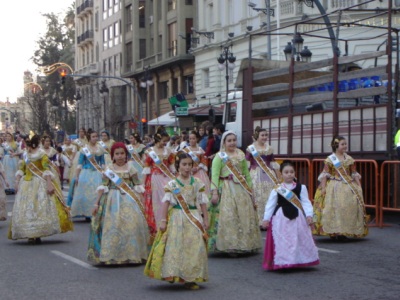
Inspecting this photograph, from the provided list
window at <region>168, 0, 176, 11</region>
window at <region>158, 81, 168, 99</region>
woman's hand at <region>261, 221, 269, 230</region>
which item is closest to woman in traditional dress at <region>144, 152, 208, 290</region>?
woman's hand at <region>261, 221, 269, 230</region>

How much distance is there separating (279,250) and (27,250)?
4.26 m

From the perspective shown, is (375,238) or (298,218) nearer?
(298,218)

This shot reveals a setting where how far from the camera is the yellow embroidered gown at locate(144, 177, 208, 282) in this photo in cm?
926

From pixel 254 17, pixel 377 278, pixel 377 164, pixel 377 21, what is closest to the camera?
pixel 377 278

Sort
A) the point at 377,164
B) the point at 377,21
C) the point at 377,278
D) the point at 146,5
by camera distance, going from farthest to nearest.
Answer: the point at 146,5, the point at 377,21, the point at 377,164, the point at 377,278

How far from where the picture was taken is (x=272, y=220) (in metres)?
10.7

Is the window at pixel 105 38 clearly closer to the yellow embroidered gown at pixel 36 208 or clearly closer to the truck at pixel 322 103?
the truck at pixel 322 103

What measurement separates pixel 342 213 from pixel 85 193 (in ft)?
18.9

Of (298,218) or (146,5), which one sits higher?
(146,5)

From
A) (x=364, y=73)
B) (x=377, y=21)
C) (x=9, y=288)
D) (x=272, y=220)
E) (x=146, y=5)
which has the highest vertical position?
(x=146, y=5)

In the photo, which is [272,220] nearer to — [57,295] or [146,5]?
[57,295]

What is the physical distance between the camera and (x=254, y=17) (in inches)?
→ 1693

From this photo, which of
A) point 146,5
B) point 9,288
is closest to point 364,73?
point 9,288

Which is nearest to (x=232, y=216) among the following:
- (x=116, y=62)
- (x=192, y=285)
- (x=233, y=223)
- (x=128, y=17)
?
(x=233, y=223)
